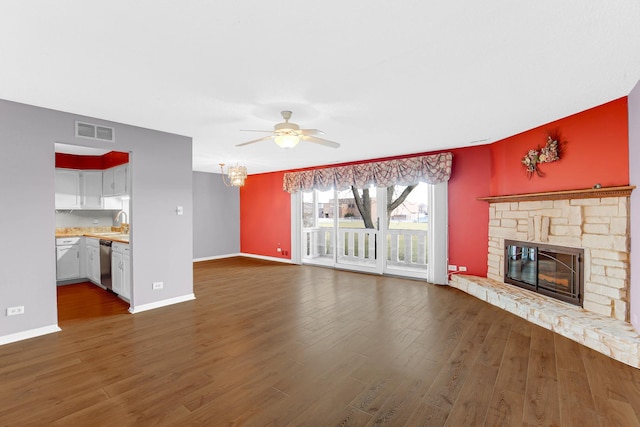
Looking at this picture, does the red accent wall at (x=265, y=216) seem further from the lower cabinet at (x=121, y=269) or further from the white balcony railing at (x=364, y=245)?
the lower cabinet at (x=121, y=269)

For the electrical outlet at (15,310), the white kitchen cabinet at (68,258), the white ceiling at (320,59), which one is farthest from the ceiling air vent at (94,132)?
the white kitchen cabinet at (68,258)

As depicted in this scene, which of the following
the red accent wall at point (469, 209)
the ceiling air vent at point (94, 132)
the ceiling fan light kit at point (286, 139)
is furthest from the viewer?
the red accent wall at point (469, 209)

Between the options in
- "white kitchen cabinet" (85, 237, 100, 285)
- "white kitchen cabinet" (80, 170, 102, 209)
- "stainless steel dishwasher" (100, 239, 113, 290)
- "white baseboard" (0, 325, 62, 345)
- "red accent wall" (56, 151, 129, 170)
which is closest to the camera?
"white baseboard" (0, 325, 62, 345)

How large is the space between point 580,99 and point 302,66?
283 cm

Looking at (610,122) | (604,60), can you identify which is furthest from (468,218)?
(604,60)

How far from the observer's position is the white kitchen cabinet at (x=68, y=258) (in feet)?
16.1

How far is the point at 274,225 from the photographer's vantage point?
25.0 feet

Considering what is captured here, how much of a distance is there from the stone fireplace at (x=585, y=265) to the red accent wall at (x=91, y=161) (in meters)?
6.37

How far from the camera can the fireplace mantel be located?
2.81 metres

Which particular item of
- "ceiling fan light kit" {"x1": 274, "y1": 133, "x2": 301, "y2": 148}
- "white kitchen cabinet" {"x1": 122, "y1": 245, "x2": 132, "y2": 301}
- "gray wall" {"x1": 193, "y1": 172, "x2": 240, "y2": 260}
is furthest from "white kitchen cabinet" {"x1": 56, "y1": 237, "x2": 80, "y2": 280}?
"ceiling fan light kit" {"x1": 274, "y1": 133, "x2": 301, "y2": 148}

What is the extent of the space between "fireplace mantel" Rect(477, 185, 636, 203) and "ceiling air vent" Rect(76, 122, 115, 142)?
17.4 ft

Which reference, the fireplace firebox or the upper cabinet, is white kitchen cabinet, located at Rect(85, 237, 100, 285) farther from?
the fireplace firebox

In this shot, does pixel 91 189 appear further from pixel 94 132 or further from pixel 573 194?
pixel 573 194

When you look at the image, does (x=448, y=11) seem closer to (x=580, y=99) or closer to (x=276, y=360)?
(x=580, y=99)
